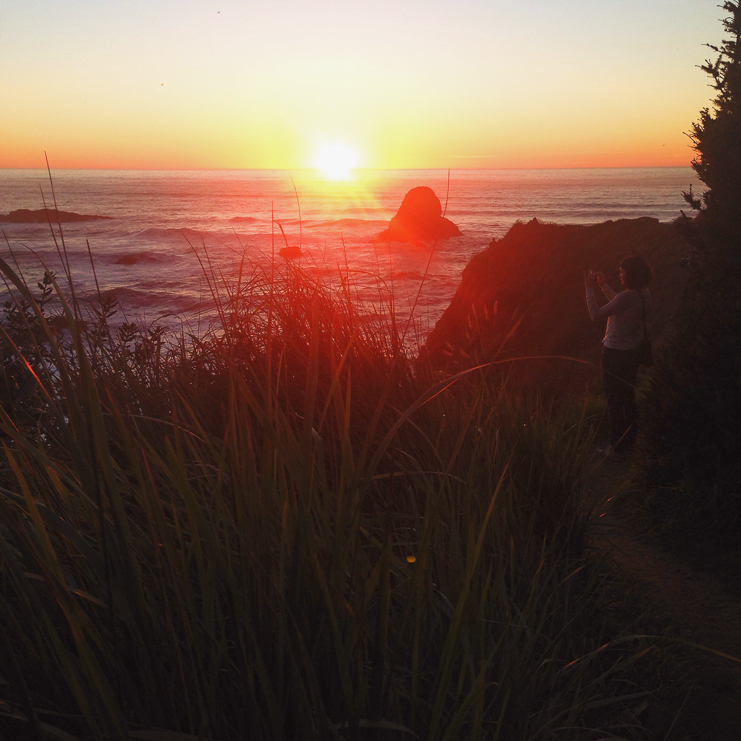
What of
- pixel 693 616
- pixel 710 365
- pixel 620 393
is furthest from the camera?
pixel 620 393

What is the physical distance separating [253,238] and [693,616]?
31.8 m

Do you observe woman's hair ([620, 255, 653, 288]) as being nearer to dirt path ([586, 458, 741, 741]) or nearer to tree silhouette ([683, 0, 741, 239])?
tree silhouette ([683, 0, 741, 239])

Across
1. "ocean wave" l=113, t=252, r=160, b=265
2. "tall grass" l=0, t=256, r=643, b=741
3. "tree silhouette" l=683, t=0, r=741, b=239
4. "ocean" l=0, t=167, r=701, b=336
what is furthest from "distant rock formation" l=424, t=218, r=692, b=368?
"ocean wave" l=113, t=252, r=160, b=265

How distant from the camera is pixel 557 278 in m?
13.1

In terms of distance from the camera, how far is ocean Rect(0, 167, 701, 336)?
6.74m

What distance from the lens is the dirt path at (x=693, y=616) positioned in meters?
2.28

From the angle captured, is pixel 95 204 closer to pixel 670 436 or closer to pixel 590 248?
pixel 590 248

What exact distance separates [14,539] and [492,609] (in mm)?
1335

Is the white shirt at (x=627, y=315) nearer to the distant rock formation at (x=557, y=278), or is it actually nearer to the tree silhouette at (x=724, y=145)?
the tree silhouette at (x=724, y=145)

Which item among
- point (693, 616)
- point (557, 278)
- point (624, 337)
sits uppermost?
point (557, 278)

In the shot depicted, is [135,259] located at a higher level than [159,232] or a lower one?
lower

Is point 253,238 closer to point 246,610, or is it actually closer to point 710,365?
point 710,365

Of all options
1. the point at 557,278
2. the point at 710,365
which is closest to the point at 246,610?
the point at 710,365

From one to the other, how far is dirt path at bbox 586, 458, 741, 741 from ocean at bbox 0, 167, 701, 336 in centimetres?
200
